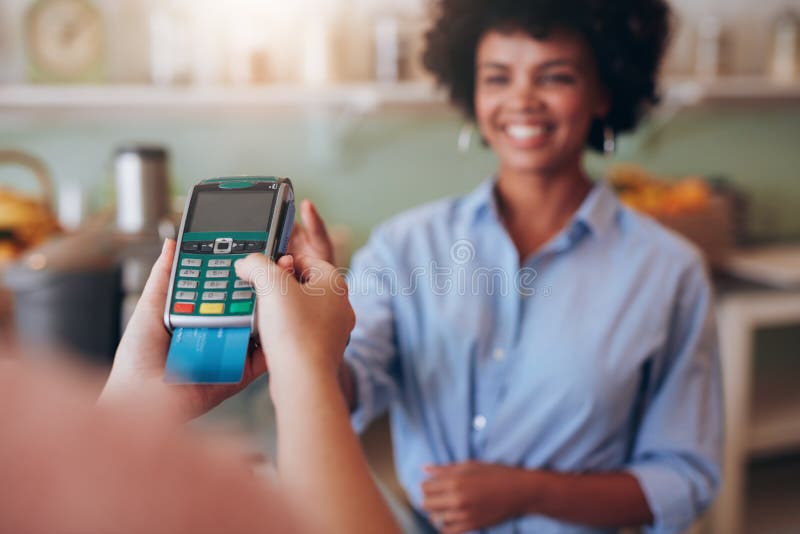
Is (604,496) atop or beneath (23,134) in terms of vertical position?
beneath

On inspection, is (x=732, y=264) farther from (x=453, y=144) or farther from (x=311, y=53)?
(x=311, y=53)

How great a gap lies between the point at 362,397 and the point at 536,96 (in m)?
0.35

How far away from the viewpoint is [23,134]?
1479mm

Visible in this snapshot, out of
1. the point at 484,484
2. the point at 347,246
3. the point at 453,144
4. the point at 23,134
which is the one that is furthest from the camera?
the point at 453,144

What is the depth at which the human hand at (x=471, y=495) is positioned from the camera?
2.27ft

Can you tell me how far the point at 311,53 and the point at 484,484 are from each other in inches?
43.1

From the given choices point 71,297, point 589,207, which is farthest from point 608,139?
point 71,297

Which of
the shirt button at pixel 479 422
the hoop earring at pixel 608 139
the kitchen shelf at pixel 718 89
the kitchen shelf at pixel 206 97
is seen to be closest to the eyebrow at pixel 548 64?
the hoop earring at pixel 608 139

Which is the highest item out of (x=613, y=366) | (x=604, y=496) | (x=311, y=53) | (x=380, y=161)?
(x=311, y=53)

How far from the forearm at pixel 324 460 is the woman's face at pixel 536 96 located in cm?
54

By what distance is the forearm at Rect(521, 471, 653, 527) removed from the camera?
0.72 metres

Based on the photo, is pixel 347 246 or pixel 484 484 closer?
pixel 484 484

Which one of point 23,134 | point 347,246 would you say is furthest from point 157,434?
point 23,134

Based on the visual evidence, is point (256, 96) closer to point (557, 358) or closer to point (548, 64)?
point (548, 64)
